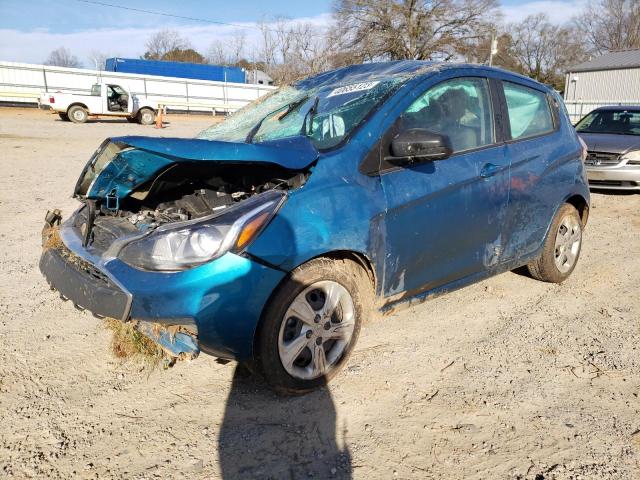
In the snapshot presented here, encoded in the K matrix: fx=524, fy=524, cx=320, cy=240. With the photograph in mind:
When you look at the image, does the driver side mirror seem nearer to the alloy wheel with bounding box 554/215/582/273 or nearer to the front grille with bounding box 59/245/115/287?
the front grille with bounding box 59/245/115/287

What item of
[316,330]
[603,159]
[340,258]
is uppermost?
[603,159]

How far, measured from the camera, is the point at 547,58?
202ft

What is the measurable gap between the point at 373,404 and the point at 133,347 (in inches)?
58.8

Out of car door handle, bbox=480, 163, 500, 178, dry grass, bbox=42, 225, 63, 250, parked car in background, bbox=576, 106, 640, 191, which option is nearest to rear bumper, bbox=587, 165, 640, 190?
parked car in background, bbox=576, 106, 640, 191

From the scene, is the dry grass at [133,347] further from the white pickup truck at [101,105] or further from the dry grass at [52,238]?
the white pickup truck at [101,105]

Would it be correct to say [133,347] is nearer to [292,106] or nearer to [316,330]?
[316,330]

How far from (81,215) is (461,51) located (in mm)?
42143

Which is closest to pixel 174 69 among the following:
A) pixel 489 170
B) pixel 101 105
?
pixel 101 105

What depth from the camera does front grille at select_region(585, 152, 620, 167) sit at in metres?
8.84

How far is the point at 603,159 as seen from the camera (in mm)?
8992

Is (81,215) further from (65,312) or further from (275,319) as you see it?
(275,319)

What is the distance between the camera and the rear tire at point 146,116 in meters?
24.2

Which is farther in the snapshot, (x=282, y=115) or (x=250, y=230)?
(x=282, y=115)

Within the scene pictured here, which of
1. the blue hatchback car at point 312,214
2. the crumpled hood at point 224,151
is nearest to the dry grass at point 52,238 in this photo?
the blue hatchback car at point 312,214
